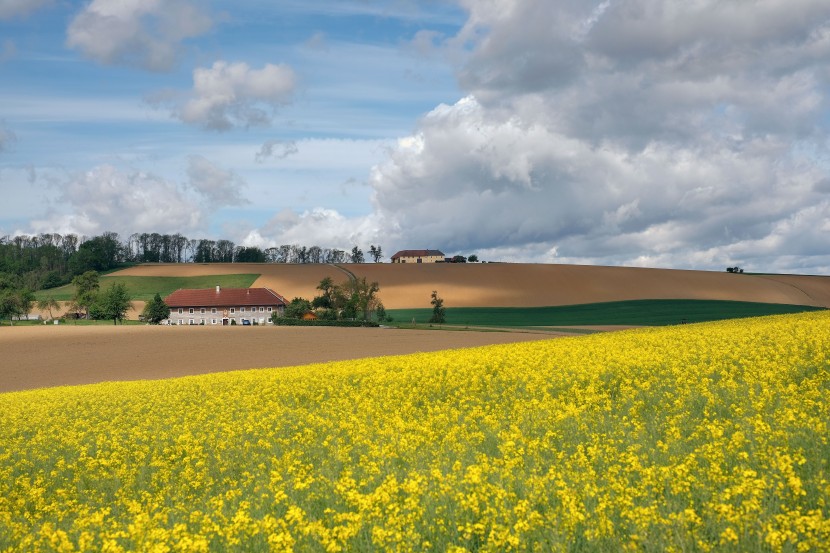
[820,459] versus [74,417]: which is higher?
[820,459]

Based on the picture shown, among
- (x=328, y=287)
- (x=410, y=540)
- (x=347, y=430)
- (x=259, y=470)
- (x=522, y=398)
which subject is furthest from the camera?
(x=328, y=287)

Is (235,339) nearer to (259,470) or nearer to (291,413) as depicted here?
(291,413)

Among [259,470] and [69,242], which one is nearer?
[259,470]

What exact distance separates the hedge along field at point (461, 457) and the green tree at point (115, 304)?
2819 inches

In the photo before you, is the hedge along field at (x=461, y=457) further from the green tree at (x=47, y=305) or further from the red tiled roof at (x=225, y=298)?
the green tree at (x=47, y=305)

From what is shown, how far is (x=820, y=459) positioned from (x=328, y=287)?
71176mm

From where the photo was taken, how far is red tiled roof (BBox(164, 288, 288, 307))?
9356cm

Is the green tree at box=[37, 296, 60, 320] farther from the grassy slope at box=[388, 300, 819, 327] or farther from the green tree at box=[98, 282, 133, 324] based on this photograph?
the grassy slope at box=[388, 300, 819, 327]

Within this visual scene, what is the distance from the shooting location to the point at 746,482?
6.04 metres

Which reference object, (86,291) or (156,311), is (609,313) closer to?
(156,311)

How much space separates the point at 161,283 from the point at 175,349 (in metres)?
66.5

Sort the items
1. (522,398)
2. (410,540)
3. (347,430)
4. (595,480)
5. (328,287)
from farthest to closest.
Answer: (328,287)
(522,398)
(347,430)
(595,480)
(410,540)

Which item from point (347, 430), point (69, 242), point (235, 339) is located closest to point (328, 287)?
point (235, 339)

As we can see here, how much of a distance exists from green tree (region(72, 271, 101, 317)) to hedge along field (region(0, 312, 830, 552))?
261 ft
